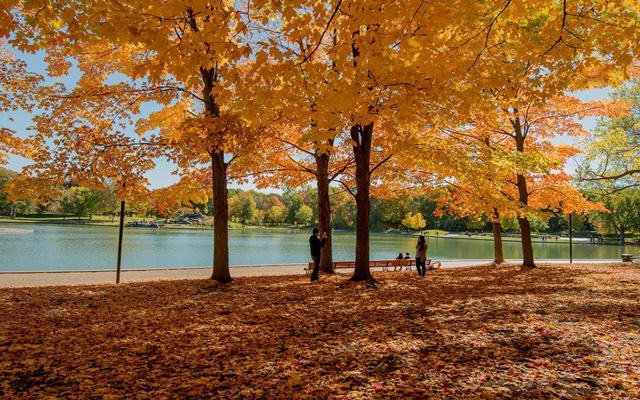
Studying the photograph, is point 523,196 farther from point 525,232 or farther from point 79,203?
point 79,203

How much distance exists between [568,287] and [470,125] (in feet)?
25.7

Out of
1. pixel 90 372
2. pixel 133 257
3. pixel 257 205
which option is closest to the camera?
pixel 90 372

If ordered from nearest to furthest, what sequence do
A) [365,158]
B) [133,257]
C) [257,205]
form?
[365,158], [133,257], [257,205]

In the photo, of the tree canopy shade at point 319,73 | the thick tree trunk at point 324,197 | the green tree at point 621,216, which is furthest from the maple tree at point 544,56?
the green tree at point 621,216

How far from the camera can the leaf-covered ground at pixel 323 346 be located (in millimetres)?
3535

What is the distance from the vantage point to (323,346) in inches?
187

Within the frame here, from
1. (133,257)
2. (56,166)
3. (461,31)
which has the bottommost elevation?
(133,257)

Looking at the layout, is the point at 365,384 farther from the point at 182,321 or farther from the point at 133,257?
the point at 133,257

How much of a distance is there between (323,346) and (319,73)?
3561 mm

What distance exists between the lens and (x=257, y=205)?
126312mm

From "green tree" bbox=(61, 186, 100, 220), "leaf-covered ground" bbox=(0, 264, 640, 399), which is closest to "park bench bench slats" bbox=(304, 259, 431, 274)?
"leaf-covered ground" bbox=(0, 264, 640, 399)

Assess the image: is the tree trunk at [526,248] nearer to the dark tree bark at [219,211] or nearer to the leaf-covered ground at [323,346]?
the leaf-covered ground at [323,346]

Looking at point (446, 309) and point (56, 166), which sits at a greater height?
point (56, 166)

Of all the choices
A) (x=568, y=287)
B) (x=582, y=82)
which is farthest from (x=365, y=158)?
(x=568, y=287)
